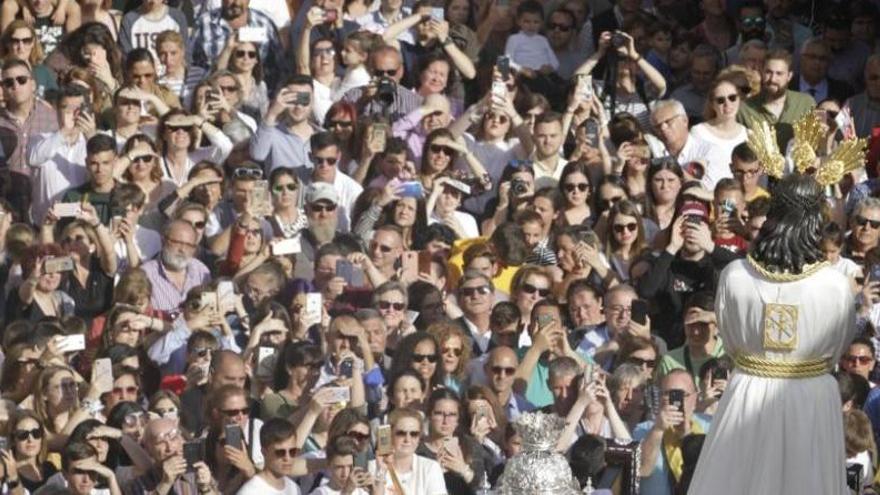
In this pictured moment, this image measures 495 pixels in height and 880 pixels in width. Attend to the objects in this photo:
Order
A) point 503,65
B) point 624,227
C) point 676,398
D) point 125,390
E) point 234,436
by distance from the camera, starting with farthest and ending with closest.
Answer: point 503,65 < point 624,227 < point 125,390 < point 676,398 < point 234,436

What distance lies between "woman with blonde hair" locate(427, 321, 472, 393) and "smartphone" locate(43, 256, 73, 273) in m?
2.60

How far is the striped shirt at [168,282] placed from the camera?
77.7 ft

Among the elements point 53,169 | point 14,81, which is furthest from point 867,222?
point 14,81

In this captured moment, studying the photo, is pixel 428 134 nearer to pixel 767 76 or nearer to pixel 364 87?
pixel 364 87

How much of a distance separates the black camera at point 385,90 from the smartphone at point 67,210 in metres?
2.85

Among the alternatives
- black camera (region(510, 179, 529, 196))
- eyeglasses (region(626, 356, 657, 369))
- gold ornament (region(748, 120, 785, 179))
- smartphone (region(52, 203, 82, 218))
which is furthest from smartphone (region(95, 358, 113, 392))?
gold ornament (region(748, 120, 785, 179))

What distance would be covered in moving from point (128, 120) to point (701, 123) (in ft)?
14.1

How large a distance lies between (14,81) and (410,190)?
3.25 m

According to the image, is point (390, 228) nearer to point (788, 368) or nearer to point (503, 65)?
point (503, 65)

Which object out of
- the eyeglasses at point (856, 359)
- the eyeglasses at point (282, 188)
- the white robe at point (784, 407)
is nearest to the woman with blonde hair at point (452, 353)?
the eyeglasses at point (282, 188)

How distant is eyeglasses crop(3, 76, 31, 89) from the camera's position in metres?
25.5

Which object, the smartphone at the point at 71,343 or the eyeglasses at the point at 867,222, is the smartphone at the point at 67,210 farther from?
the eyeglasses at the point at 867,222

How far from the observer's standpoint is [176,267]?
938 inches

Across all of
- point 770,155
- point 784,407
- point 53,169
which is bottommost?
point 53,169
